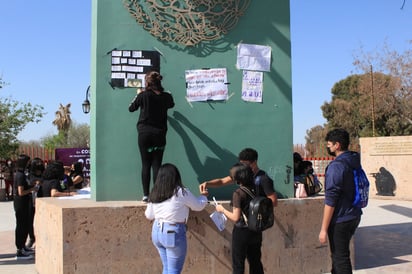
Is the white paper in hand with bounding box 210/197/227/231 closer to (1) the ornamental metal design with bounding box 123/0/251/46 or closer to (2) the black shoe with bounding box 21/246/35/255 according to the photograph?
(1) the ornamental metal design with bounding box 123/0/251/46

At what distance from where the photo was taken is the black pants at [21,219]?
789cm

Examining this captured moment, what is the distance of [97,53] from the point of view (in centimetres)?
627

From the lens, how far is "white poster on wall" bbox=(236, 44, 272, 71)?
22.4 feet

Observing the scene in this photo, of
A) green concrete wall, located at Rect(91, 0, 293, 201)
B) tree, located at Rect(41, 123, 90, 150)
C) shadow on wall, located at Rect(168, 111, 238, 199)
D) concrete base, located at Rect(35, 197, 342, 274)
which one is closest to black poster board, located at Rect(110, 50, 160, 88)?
green concrete wall, located at Rect(91, 0, 293, 201)

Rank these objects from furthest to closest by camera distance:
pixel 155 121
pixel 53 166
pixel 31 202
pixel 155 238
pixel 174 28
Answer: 1. pixel 31 202
2. pixel 53 166
3. pixel 174 28
4. pixel 155 121
5. pixel 155 238

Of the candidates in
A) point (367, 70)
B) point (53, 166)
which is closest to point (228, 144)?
point (53, 166)

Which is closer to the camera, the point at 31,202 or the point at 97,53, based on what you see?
the point at 97,53

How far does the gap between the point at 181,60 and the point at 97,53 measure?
1154 millimetres

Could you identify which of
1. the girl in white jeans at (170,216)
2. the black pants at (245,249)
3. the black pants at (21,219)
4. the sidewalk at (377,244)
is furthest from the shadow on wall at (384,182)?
the girl in white jeans at (170,216)

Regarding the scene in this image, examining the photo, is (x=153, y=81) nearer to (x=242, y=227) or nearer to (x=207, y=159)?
(x=207, y=159)

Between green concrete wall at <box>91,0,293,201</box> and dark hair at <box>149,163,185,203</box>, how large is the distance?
1.73 m

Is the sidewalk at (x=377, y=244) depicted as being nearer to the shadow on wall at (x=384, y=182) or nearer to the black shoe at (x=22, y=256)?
the black shoe at (x=22, y=256)

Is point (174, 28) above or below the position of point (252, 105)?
above

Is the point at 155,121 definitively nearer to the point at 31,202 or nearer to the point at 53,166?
the point at 53,166
